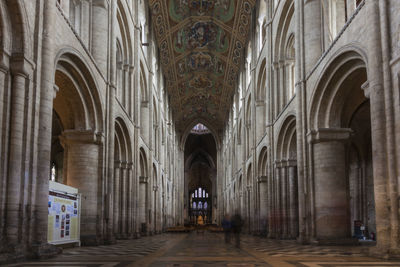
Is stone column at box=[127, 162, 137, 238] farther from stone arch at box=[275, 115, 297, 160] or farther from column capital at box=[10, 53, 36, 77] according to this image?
column capital at box=[10, 53, 36, 77]

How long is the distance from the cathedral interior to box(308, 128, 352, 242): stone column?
5 centimetres

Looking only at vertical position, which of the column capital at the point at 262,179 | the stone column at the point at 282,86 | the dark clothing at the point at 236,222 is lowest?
the dark clothing at the point at 236,222

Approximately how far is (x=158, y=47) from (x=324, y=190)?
79.5 ft

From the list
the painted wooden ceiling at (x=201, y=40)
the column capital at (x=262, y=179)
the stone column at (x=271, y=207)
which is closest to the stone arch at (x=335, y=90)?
the stone column at (x=271, y=207)

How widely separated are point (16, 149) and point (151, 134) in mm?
22087

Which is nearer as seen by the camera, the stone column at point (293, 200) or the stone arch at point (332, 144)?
the stone arch at point (332, 144)

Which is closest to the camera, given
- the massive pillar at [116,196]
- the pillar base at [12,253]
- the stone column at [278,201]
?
the pillar base at [12,253]

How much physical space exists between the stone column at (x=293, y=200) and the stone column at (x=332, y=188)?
5054 millimetres

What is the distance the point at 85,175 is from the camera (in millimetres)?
16812

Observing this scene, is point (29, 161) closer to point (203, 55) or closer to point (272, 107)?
point (272, 107)

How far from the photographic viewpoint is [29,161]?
402 inches

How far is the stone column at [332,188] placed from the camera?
53.2 ft

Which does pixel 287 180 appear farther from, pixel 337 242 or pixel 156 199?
pixel 156 199

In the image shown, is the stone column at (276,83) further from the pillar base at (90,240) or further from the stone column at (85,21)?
the pillar base at (90,240)
